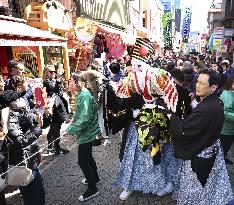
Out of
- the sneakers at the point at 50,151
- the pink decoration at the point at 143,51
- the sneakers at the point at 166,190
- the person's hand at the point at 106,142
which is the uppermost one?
the pink decoration at the point at 143,51

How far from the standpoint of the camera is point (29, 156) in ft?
10.6

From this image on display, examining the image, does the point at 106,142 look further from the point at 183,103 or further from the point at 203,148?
the point at 203,148

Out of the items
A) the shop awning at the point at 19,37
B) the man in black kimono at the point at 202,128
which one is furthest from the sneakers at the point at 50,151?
the man in black kimono at the point at 202,128

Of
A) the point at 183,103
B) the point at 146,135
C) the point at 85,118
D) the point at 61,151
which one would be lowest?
the point at 61,151

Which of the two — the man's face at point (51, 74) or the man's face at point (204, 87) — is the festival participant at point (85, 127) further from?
the man's face at point (51, 74)

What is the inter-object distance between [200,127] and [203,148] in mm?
277

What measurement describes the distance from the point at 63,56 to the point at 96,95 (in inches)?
322

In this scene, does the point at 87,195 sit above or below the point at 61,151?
above

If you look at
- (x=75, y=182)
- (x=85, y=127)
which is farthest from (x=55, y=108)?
(x=85, y=127)

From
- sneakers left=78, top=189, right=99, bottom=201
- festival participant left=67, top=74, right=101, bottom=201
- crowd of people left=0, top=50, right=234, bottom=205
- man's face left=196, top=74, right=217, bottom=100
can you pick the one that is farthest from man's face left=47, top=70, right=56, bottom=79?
man's face left=196, top=74, right=217, bottom=100

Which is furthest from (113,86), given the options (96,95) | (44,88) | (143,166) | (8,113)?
(44,88)

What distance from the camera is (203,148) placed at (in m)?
3.14

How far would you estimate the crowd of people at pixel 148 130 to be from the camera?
3.15m

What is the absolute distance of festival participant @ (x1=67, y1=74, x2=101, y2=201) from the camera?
3.83 meters
